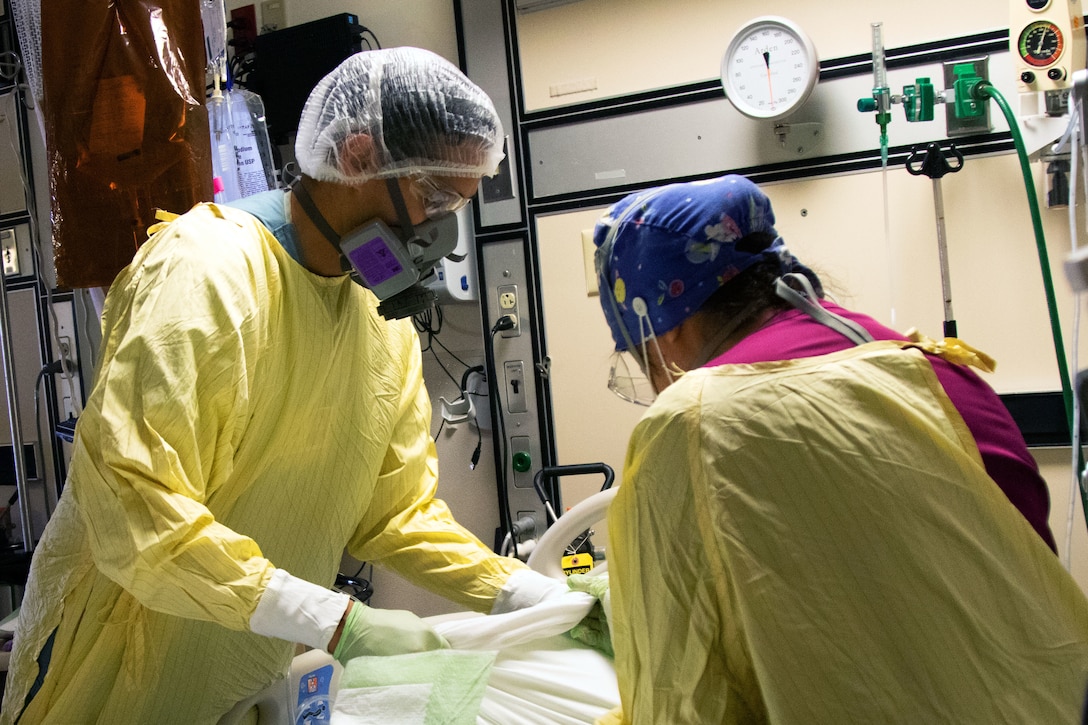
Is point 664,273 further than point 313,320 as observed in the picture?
No

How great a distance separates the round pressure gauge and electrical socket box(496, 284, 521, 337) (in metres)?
0.92

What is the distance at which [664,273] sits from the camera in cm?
105

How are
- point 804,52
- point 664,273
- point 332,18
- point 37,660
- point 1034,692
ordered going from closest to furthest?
1. point 1034,692
2. point 664,273
3. point 37,660
4. point 804,52
5. point 332,18

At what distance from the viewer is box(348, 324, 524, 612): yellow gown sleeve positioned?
5.23 feet

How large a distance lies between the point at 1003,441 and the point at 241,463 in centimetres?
105

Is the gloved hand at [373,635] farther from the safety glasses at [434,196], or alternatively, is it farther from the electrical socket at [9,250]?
the electrical socket at [9,250]

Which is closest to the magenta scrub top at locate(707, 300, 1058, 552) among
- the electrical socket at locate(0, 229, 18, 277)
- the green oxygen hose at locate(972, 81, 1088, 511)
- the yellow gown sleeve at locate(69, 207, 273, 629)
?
the yellow gown sleeve at locate(69, 207, 273, 629)

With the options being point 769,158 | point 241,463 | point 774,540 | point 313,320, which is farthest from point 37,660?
point 769,158

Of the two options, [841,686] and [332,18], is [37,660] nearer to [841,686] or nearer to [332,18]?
[841,686]

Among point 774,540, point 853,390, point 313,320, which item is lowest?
point 774,540

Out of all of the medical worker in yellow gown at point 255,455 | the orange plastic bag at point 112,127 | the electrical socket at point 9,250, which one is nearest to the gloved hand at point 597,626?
the medical worker in yellow gown at point 255,455

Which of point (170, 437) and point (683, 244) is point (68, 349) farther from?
point (683, 244)

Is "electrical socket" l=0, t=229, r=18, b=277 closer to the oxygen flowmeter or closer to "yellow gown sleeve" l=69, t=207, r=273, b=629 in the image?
"yellow gown sleeve" l=69, t=207, r=273, b=629

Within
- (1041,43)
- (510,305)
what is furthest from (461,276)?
(1041,43)
